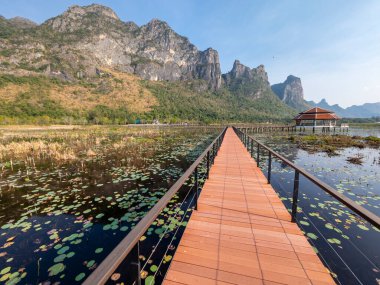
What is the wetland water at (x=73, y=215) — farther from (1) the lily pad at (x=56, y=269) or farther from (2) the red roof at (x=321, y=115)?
(2) the red roof at (x=321, y=115)

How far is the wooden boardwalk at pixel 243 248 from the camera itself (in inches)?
88.1

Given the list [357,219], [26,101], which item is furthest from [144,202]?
[26,101]

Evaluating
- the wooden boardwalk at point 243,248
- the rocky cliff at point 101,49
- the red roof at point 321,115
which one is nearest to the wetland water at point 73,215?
the wooden boardwalk at point 243,248

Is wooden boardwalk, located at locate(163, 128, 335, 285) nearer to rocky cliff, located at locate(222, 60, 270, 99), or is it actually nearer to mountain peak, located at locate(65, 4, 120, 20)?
rocky cliff, located at locate(222, 60, 270, 99)

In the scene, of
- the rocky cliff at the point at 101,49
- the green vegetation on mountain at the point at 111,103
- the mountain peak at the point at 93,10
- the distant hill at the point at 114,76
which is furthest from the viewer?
the mountain peak at the point at 93,10

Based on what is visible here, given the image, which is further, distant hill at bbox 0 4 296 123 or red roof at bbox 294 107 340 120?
distant hill at bbox 0 4 296 123

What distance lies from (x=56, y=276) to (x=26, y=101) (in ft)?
284

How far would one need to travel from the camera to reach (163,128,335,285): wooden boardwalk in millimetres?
2238

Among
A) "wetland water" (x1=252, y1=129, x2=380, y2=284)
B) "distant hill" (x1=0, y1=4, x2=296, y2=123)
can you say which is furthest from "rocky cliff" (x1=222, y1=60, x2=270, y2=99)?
"wetland water" (x1=252, y1=129, x2=380, y2=284)

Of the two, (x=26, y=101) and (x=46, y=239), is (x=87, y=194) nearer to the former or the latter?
(x=46, y=239)

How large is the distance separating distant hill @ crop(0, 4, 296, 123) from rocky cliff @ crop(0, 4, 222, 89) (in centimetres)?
45

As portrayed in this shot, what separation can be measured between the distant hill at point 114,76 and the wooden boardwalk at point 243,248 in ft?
239

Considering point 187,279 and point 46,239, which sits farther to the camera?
point 46,239

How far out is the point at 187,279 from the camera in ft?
7.21
